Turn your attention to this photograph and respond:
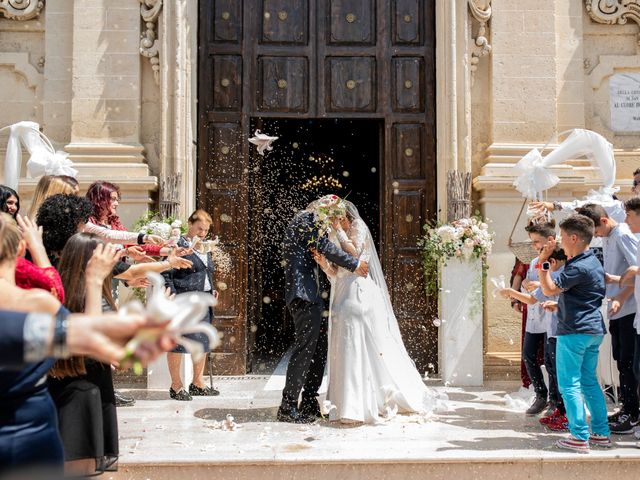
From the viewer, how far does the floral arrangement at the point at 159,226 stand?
816 centimetres

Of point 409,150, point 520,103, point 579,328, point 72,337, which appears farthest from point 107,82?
point 72,337

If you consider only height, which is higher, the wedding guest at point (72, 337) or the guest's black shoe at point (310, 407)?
the wedding guest at point (72, 337)

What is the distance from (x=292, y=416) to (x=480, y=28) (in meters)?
5.74

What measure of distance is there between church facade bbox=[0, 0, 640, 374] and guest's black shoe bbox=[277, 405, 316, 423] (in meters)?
2.84

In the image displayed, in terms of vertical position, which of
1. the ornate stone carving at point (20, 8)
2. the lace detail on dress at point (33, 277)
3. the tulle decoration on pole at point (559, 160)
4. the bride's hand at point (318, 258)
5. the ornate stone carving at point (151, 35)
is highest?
the ornate stone carving at point (20, 8)

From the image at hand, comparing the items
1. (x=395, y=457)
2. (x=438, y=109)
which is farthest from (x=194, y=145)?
(x=395, y=457)

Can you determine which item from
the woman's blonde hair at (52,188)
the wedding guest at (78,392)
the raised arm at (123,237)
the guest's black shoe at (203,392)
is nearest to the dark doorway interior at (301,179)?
the guest's black shoe at (203,392)

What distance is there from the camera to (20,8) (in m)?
9.27

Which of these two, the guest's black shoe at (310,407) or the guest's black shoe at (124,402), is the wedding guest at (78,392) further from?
the guest's black shoe at (124,402)

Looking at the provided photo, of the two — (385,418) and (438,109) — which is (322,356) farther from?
(438,109)

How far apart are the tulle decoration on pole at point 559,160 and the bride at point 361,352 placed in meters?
1.98

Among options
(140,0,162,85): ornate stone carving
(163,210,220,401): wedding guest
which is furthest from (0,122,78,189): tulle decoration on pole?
(140,0,162,85): ornate stone carving

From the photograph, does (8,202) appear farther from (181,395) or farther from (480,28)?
(480,28)

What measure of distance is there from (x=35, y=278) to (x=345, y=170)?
41.1ft
